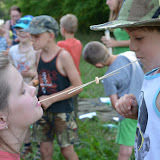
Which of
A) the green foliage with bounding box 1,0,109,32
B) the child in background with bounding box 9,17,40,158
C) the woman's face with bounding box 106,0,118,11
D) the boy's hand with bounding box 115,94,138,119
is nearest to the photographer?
the boy's hand with bounding box 115,94,138,119

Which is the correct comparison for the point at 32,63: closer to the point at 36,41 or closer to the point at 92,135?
the point at 36,41

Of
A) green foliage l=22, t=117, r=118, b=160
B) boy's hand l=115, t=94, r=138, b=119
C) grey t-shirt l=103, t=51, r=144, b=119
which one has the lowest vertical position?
green foliage l=22, t=117, r=118, b=160

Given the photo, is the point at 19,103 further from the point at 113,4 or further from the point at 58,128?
the point at 113,4

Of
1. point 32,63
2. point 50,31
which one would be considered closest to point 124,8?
point 50,31

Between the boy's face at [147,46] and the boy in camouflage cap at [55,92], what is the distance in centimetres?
148

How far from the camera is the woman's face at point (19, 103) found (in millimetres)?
1490

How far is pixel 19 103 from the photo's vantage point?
151 centimetres

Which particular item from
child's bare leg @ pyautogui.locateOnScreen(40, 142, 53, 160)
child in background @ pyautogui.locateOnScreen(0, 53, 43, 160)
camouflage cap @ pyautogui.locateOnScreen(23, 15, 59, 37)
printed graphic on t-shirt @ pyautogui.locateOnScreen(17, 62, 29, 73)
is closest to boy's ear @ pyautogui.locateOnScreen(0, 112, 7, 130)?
child in background @ pyautogui.locateOnScreen(0, 53, 43, 160)

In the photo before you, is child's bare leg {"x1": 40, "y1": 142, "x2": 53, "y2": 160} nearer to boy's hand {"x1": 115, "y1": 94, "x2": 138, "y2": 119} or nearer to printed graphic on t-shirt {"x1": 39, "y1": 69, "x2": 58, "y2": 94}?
printed graphic on t-shirt {"x1": 39, "y1": 69, "x2": 58, "y2": 94}

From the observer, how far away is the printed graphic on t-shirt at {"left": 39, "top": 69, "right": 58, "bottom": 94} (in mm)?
3031

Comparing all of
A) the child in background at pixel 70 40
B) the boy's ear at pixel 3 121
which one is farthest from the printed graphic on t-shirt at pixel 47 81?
the boy's ear at pixel 3 121

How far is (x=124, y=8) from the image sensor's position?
1541mm

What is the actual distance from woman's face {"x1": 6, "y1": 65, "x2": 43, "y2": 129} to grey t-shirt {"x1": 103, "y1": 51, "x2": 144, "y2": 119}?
62.2 inches

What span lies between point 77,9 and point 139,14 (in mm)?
14940
